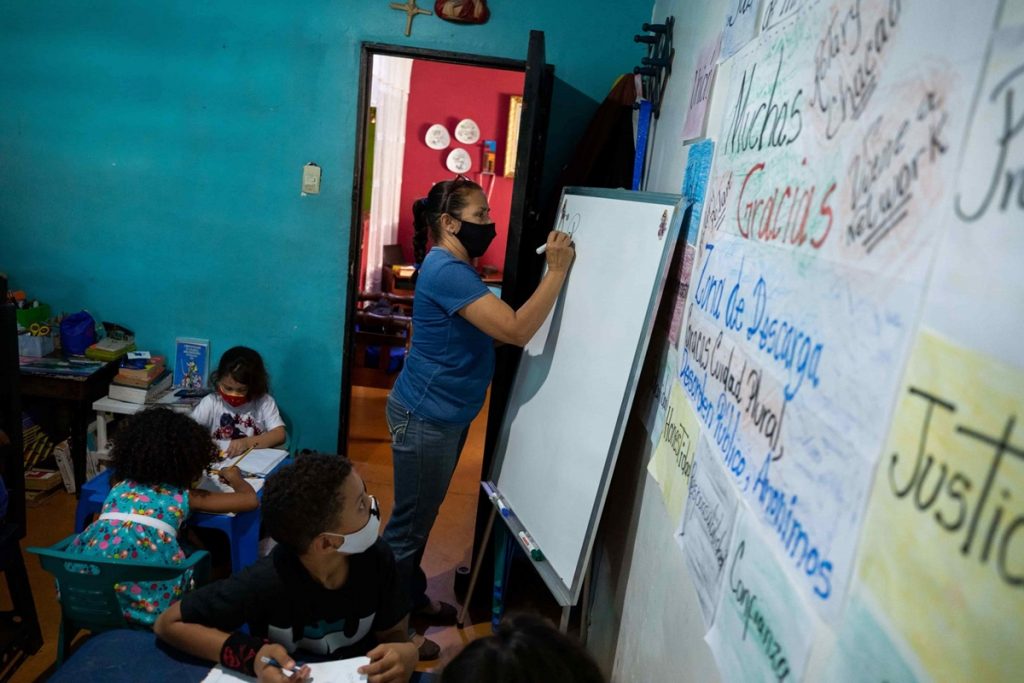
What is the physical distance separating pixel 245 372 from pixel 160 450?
1030mm

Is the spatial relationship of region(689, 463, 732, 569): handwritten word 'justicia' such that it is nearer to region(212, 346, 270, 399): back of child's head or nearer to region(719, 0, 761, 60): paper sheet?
region(719, 0, 761, 60): paper sheet

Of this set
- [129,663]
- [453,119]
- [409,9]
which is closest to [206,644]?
[129,663]

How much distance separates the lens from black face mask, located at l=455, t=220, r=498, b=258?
81.9 inches

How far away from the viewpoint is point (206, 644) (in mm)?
1379

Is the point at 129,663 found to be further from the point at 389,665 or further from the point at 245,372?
the point at 245,372

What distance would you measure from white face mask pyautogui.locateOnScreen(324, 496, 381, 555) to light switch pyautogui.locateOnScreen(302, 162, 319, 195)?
201 centimetres

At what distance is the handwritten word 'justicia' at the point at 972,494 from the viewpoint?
50 cm

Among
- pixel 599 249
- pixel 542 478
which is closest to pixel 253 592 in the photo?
pixel 542 478

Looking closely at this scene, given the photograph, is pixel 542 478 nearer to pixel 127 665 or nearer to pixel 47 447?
pixel 127 665

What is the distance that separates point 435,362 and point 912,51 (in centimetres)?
156

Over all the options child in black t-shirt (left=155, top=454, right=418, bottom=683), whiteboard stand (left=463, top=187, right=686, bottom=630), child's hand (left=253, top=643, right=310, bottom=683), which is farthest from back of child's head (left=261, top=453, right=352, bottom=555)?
whiteboard stand (left=463, top=187, right=686, bottom=630)

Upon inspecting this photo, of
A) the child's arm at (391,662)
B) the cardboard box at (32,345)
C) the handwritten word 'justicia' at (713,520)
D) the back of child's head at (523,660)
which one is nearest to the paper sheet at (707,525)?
the handwritten word 'justicia' at (713,520)

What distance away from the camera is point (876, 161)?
74cm

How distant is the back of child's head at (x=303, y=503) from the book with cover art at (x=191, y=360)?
209 cm
